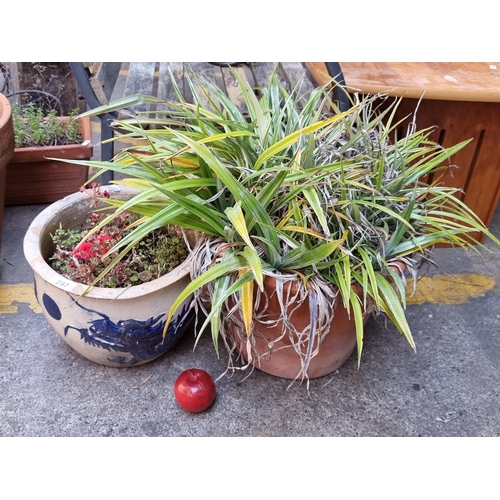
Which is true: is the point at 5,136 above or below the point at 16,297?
above

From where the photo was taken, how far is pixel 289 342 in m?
1.80

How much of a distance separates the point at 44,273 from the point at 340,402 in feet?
3.61

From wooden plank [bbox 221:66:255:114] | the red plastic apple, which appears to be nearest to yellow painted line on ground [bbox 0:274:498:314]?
the red plastic apple

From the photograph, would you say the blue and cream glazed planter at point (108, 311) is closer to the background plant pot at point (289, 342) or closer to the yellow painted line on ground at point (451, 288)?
the background plant pot at point (289, 342)

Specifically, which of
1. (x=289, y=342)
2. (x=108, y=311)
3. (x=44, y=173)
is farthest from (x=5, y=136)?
(x=289, y=342)

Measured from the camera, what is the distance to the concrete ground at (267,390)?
5.96 feet

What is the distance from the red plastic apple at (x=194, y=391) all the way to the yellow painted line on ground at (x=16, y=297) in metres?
0.79

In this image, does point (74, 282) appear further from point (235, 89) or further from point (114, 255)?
point (235, 89)

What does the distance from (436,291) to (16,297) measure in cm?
183

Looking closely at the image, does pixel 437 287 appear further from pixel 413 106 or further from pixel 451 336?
pixel 413 106

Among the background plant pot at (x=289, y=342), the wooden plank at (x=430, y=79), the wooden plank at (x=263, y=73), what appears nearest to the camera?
the background plant pot at (x=289, y=342)

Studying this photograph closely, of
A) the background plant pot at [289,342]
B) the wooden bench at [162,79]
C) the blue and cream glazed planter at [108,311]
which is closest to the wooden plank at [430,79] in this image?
the wooden bench at [162,79]

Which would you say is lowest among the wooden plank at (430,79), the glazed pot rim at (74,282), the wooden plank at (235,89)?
the glazed pot rim at (74,282)

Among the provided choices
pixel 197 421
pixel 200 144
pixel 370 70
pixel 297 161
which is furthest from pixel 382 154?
pixel 197 421
